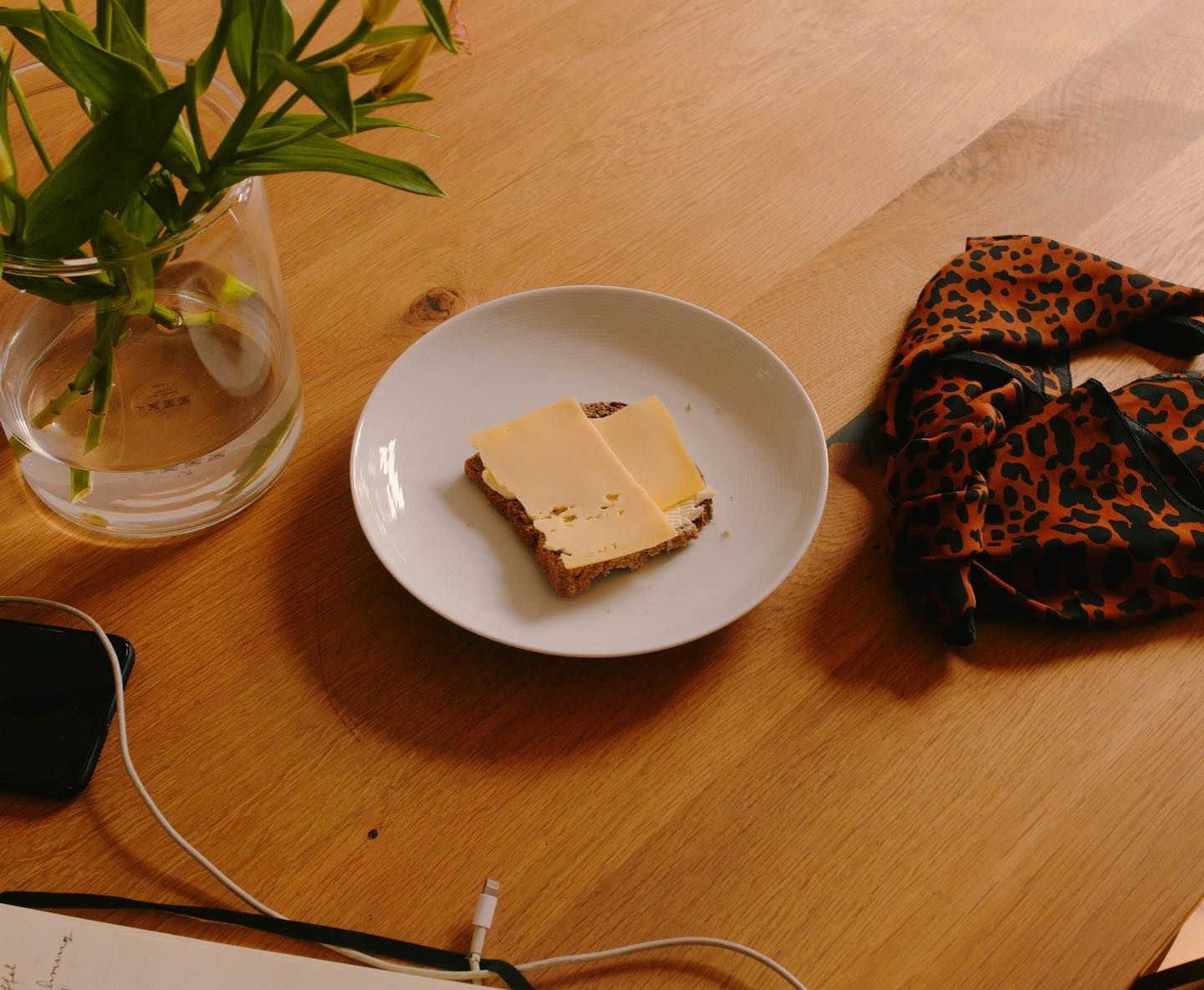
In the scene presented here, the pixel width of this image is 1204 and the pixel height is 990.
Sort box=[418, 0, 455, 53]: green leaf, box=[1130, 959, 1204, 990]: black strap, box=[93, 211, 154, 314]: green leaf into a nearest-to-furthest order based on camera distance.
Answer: box=[418, 0, 455, 53]: green leaf
box=[93, 211, 154, 314]: green leaf
box=[1130, 959, 1204, 990]: black strap

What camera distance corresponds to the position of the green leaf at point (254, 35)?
0.59m

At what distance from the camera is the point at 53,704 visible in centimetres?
73

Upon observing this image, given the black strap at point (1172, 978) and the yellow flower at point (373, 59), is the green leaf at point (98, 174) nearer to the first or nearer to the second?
the yellow flower at point (373, 59)

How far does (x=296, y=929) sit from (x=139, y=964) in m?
0.09

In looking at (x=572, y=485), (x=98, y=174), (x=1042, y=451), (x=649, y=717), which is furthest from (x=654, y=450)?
(x=98, y=174)

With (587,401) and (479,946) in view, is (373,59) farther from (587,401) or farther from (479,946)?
(479,946)

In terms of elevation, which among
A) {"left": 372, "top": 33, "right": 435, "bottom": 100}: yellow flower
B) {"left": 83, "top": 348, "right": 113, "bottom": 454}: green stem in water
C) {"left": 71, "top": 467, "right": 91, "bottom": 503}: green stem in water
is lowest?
{"left": 71, "top": 467, "right": 91, "bottom": 503}: green stem in water

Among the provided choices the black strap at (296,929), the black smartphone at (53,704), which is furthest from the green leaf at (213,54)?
the black strap at (296,929)

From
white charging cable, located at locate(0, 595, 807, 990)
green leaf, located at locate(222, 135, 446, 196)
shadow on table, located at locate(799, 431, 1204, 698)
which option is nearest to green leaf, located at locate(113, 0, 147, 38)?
green leaf, located at locate(222, 135, 446, 196)

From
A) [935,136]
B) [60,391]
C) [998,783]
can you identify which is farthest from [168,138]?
[935,136]

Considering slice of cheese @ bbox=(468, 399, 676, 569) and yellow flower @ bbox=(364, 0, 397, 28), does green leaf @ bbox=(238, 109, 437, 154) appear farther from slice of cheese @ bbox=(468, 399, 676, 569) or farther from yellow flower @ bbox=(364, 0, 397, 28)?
slice of cheese @ bbox=(468, 399, 676, 569)

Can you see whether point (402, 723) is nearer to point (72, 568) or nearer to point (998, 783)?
point (72, 568)

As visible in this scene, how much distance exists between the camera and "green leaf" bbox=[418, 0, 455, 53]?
20.4 inches

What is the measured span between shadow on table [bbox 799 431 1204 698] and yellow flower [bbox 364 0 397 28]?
0.51 m
